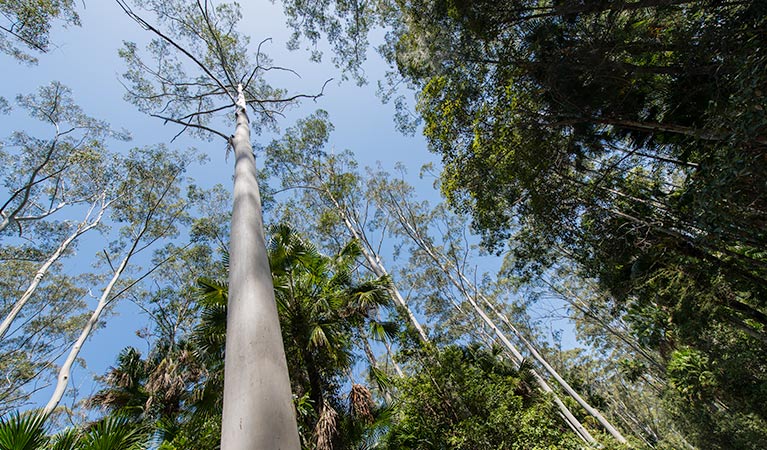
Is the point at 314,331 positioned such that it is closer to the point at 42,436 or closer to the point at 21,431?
the point at 42,436

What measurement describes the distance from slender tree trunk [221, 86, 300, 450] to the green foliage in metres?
3.99

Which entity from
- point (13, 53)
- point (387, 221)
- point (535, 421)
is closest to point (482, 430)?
point (535, 421)

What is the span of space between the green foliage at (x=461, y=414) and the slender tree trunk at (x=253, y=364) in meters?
3.99

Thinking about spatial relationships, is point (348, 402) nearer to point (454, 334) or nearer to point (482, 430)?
point (482, 430)

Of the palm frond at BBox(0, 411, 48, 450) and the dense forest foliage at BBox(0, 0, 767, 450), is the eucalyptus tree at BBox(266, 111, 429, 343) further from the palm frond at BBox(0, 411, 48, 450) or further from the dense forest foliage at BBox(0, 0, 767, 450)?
the palm frond at BBox(0, 411, 48, 450)

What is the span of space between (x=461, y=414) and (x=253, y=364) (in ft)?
14.5

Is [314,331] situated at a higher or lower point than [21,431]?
higher

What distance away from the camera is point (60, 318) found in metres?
14.1

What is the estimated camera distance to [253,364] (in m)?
1.29

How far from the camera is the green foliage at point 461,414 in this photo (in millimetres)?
4301

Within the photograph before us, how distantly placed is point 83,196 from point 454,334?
55.4 ft

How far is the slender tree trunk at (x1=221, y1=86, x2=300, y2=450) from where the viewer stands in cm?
109

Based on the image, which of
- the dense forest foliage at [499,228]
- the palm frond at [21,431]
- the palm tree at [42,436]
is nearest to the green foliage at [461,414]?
the dense forest foliage at [499,228]

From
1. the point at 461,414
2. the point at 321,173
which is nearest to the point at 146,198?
the point at 321,173
